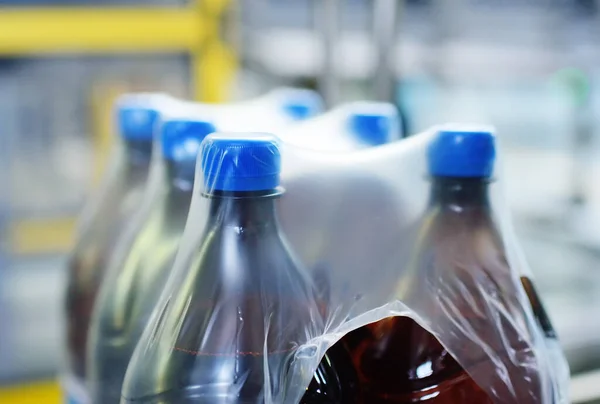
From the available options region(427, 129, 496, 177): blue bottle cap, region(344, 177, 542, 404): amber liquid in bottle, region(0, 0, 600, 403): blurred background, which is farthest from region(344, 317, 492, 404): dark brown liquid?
region(0, 0, 600, 403): blurred background

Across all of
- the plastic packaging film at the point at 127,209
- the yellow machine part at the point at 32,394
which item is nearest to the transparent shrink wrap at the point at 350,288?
the plastic packaging film at the point at 127,209

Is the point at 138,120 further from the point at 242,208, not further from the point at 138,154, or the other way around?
the point at 242,208

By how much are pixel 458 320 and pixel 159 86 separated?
1.20 meters

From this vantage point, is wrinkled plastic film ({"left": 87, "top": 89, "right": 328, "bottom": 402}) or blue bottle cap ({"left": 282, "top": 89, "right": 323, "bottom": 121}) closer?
wrinkled plastic film ({"left": 87, "top": 89, "right": 328, "bottom": 402})

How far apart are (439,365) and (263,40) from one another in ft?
5.19

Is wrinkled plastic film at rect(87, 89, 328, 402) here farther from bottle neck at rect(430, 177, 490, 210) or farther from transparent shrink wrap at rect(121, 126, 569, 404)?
bottle neck at rect(430, 177, 490, 210)

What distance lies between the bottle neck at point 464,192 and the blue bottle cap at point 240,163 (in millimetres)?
129

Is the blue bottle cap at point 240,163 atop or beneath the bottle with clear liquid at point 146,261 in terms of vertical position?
atop

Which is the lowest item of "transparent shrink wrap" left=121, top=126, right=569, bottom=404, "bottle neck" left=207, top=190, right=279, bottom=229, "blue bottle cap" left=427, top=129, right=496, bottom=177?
"transparent shrink wrap" left=121, top=126, right=569, bottom=404

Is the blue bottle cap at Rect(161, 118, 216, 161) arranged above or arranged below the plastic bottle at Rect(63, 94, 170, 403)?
above

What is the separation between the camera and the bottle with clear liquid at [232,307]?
15.9 inches

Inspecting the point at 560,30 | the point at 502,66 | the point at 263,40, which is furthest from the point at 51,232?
the point at 560,30

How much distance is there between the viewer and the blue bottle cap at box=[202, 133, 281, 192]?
1.33ft

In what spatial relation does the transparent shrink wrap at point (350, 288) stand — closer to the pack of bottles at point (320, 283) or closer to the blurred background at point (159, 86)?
the pack of bottles at point (320, 283)
